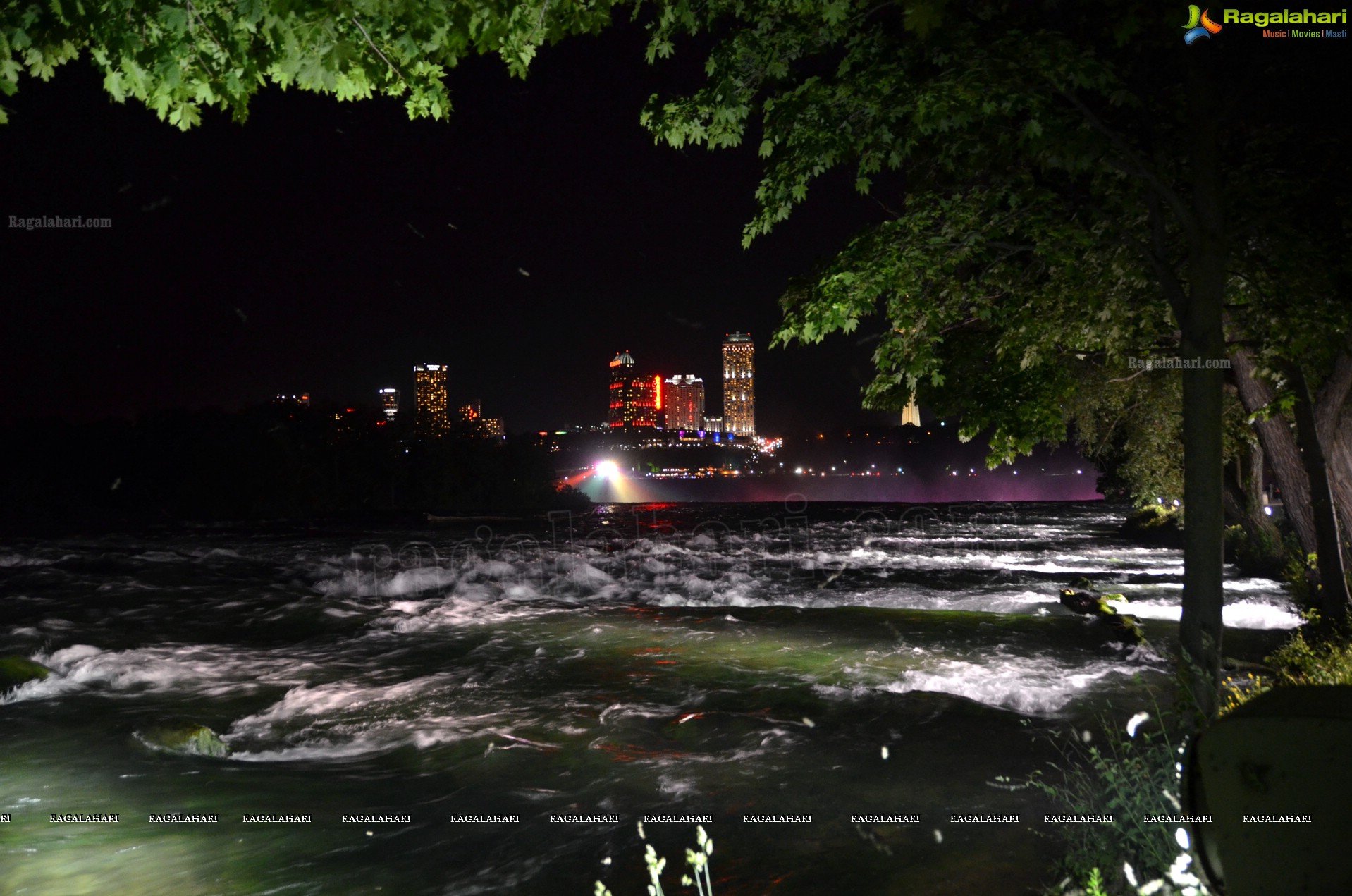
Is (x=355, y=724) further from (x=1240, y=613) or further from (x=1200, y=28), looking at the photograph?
(x=1240, y=613)

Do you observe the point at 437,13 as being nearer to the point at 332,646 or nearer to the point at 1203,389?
the point at 1203,389

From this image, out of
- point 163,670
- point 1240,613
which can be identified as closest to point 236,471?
point 163,670

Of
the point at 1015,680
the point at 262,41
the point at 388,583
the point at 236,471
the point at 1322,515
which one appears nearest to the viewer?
the point at 262,41

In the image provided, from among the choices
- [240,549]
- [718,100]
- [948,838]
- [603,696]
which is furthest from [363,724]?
[240,549]

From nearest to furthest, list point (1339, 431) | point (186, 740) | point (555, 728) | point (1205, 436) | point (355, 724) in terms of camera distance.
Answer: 1. point (1205, 436)
2. point (186, 740)
3. point (555, 728)
4. point (1339, 431)
5. point (355, 724)

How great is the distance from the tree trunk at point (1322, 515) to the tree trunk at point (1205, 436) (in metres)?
5.89

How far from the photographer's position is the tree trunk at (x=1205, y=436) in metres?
6.56

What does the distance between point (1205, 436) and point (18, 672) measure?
2006 cm

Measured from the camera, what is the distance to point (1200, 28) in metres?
6.88

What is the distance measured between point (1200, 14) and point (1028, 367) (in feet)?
12.0

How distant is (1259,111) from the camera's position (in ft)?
26.6

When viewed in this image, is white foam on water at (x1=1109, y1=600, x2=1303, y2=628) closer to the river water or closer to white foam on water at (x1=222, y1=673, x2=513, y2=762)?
the river water

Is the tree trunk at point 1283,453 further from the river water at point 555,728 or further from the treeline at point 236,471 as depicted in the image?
the treeline at point 236,471

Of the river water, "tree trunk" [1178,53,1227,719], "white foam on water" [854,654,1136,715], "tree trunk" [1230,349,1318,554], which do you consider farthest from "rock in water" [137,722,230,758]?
"tree trunk" [1230,349,1318,554]
